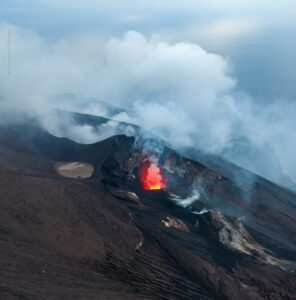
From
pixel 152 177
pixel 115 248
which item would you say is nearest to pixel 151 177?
pixel 152 177

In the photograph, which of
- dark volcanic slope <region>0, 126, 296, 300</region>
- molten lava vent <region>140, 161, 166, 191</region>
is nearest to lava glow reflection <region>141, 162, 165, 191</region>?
molten lava vent <region>140, 161, 166, 191</region>

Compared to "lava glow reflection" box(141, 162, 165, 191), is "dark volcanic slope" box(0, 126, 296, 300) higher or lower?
lower

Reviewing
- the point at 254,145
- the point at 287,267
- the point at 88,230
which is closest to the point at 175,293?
the point at 88,230

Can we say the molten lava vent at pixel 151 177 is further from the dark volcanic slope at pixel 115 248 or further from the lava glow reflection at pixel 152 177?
the dark volcanic slope at pixel 115 248

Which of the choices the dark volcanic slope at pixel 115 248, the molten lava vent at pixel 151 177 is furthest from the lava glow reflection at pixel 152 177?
the dark volcanic slope at pixel 115 248

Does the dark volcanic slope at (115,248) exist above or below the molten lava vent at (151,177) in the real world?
below

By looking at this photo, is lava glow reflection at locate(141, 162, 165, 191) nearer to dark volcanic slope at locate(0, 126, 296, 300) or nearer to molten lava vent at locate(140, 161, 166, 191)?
molten lava vent at locate(140, 161, 166, 191)
